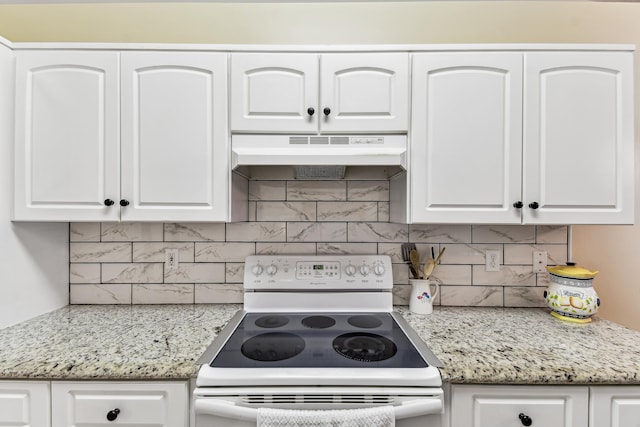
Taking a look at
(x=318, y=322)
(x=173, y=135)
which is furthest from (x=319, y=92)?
(x=318, y=322)

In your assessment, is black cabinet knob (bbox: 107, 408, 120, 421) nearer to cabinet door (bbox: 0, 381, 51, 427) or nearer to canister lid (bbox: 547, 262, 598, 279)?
cabinet door (bbox: 0, 381, 51, 427)

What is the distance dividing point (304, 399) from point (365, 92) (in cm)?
123

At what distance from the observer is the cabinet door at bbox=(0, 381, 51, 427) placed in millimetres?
1066

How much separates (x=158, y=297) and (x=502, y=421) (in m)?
1.66

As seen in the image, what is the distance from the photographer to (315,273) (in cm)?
162

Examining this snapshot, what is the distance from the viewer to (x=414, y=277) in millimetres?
1625

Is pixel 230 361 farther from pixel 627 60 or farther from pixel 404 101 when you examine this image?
pixel 627 60

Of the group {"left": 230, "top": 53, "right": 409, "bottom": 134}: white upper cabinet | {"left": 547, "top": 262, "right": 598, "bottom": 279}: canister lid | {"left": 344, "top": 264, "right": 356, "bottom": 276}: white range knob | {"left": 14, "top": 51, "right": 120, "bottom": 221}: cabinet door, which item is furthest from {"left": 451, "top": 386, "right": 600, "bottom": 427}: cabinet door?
{"left": 14, "top": 51, "right": 120, "bottom": 221}: cabinet door

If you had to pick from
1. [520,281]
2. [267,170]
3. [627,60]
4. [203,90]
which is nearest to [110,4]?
[203,90]

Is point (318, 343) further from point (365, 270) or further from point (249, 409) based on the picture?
point (365, 270)

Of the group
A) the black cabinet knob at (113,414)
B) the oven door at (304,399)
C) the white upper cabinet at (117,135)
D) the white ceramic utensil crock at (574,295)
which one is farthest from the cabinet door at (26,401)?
the white ceramic utensil crock at (574,295)

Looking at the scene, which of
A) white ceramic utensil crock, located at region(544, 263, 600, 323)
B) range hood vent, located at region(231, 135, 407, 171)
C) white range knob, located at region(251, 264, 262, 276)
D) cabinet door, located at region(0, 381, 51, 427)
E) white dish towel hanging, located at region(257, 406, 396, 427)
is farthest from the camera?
white range knob, located at region(251, 264, 262, 276)

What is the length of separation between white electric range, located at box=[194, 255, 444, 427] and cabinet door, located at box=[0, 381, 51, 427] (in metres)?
0.55

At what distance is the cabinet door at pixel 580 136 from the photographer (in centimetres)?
137
